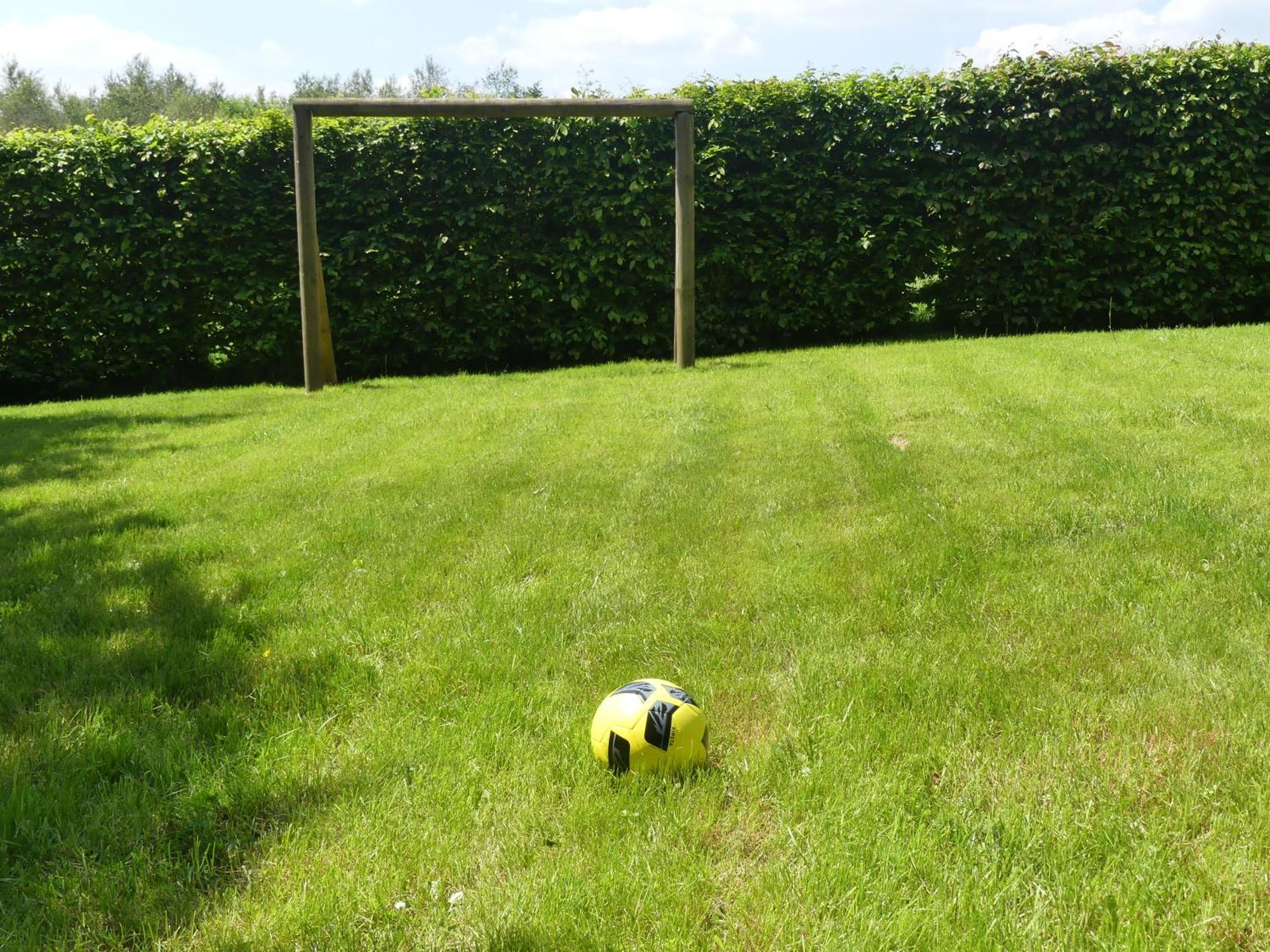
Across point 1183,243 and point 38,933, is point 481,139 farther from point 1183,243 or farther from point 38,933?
point 38,933

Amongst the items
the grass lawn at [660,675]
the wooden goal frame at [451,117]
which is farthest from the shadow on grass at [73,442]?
the wooden goal frame at [451,117]

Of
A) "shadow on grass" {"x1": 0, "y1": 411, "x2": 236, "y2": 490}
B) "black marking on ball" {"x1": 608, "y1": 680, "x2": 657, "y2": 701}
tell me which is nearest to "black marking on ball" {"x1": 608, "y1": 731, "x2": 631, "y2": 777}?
"black marking on ball" {"x1": 608, "y1": 680, "x2": 657, "y2": 701}

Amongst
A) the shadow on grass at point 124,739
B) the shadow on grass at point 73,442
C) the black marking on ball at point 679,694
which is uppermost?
the black marking on ball at point 679,694

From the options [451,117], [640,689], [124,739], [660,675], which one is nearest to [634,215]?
[451,117]

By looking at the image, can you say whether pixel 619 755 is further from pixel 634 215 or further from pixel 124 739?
pixel 634 215

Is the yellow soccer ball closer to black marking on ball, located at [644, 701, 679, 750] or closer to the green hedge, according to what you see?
black marking on ball, located at [644, 701, 679, 750]

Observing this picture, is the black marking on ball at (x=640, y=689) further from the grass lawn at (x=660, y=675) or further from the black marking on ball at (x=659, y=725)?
the grass lawn at (x=660, y=675)

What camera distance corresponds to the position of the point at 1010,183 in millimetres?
11625

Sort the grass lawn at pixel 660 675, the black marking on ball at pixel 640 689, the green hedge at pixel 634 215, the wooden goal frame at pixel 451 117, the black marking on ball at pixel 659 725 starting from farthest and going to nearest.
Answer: the green hedge at pixel 634 215 → the wooden goal frame at pixel 451 117 → the black marking on ball at pixel 640 689 → the black marking on ball at pixel 659 725 → the grass lawn at pixel 660 675

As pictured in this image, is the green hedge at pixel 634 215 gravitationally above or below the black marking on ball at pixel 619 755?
above

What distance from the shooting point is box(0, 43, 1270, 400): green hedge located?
11445 millimetres

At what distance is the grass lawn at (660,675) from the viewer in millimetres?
2178

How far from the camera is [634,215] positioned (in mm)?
11578

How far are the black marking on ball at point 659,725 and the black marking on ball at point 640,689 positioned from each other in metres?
0.05
